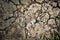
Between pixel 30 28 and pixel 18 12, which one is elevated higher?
pixel 18 12

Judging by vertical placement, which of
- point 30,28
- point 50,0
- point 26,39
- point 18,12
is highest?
point 50,0

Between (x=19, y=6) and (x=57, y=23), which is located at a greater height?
(x=19, y=6)

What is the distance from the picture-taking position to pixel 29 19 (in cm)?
182

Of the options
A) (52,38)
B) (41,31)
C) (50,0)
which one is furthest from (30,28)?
(50,0)

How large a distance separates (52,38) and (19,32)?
377 mm

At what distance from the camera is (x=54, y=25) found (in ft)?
6.13

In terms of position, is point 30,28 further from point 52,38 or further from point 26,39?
point 52,38

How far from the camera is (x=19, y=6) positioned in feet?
5.90

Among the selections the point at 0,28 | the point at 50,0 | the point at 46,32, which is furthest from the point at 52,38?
the point at 0,28

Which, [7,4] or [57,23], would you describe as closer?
[7,4]

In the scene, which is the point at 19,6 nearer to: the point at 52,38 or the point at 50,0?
the point at 50,0

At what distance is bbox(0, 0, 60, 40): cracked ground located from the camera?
5.85ft

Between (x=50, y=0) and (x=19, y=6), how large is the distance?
1.18ft

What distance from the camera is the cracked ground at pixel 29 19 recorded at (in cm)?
178
